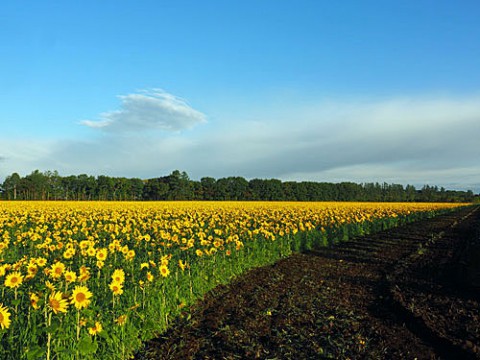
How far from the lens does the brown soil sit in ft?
18.9

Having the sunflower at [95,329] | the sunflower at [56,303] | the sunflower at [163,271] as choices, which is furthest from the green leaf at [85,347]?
the sunflower at [163,271]

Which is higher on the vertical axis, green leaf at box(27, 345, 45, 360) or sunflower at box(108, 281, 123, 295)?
sunflower at box(108, 281, 123, 295)

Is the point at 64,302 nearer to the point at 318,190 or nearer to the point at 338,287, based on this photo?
the point at 338,287

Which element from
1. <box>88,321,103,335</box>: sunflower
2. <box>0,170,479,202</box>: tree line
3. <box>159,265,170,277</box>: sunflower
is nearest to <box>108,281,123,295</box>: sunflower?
<box>88,321,103,335</box>: sunflower

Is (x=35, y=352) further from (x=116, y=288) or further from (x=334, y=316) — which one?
(x=334, y=316)

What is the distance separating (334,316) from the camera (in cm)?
726

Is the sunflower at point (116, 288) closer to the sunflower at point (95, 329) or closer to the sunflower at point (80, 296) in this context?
the sunflower at point (95, 329)

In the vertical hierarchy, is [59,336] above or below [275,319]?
above

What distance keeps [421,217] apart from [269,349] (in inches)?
1496

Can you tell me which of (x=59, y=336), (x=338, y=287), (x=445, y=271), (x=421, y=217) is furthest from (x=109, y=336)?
(x=421, y=217)

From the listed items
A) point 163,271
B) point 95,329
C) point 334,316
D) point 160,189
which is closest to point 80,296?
point 95,329

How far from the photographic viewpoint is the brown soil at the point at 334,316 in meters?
5.75

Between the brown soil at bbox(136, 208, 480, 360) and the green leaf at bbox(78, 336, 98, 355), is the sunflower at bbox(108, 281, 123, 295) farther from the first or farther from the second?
the brown soil at bbox(136, 208, 480, 360)

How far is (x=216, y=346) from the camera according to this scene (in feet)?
19.2
